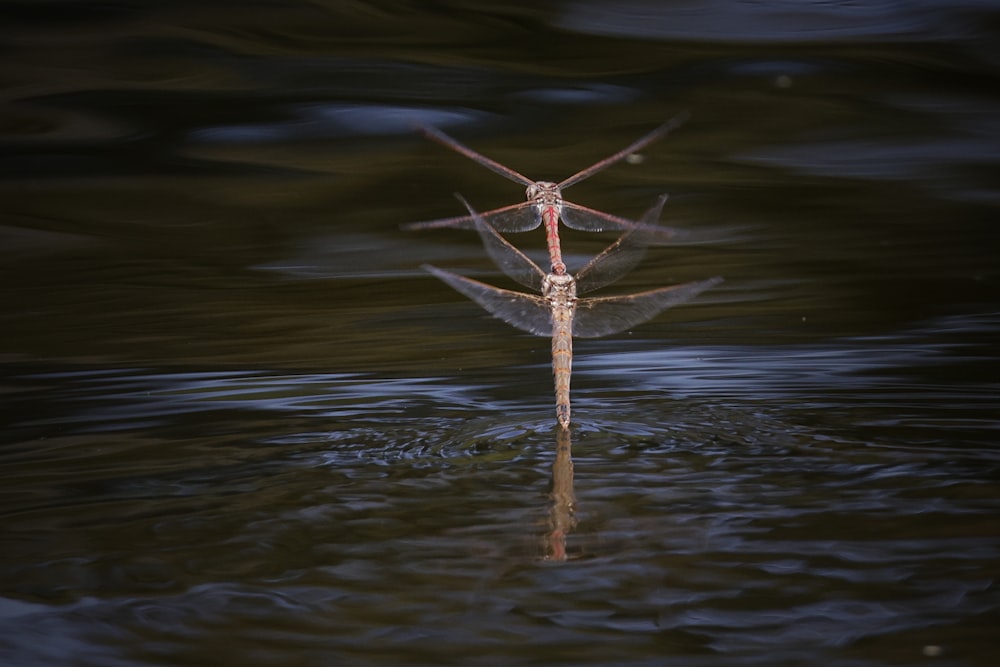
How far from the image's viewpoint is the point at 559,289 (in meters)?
2.38

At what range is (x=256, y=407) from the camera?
259cm

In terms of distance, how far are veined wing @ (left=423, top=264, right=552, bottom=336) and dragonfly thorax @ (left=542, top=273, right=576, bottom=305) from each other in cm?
3

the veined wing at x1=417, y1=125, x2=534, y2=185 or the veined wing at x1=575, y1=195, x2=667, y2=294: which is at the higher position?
the veined wing at x1=417, y1=125, x2=534, y2=185

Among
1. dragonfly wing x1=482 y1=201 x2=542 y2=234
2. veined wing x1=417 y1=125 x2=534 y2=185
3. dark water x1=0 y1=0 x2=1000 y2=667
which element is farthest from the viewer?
dragonfly wing x1=482 y1=201 x2=542 y2=234

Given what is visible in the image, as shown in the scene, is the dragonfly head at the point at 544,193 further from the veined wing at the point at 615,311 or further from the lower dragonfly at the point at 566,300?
the veined wing at the point at 615,311

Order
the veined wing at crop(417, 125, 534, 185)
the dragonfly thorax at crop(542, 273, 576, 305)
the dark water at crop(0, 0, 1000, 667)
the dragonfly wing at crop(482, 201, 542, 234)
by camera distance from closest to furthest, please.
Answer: the dark water at crop(0, 0, 1000, 667) < the veined wing at crop(417, 125, 534, 185) < the dragonfly thorax at crop(542, 273, 576, 305) < the dragonfly wing at crop(482, 201, 542, 234)

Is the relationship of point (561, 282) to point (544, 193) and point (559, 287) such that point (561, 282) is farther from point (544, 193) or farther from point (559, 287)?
point (544, 193)

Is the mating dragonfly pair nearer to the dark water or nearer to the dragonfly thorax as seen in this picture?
the dragonfly thorax

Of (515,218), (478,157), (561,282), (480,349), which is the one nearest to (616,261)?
(561,282)

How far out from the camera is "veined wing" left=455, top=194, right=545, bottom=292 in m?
2.40

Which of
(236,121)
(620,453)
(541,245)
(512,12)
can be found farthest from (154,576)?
(512,12)

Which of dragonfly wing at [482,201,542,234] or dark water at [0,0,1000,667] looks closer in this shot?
dark water at [0,0,1000,667]

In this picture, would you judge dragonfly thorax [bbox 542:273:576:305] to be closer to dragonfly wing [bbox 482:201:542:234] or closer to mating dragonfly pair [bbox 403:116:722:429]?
mating dragonfly pair [bbox 403:116:722:429]

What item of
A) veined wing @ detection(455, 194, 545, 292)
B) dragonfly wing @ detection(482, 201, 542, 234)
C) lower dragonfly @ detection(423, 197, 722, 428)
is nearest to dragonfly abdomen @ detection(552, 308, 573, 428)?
lower dragonfly @ detection(423, 197, 722, 428)
